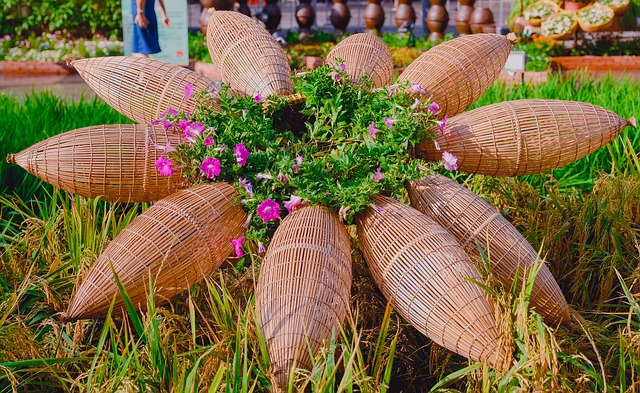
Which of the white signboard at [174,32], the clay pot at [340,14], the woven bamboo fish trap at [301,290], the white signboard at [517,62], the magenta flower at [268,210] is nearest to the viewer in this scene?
the woven bamboo fish trap at [301,290]

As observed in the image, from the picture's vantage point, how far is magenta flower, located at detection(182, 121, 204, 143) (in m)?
1.80

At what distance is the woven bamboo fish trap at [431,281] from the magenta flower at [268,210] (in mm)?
191

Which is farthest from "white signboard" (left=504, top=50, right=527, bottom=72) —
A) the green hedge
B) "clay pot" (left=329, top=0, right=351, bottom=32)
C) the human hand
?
the green hedge

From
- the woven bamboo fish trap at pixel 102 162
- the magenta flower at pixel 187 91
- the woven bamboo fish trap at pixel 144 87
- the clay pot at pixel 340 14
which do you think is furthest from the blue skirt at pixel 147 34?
the clay pot at pixel 340 14

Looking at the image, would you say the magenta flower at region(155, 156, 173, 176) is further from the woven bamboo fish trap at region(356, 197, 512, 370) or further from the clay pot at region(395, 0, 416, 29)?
the clay pot at region(395, 0, 416, 29)

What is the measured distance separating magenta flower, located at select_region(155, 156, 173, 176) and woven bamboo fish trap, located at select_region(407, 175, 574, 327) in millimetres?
552

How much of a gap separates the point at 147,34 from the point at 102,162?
14.4ft

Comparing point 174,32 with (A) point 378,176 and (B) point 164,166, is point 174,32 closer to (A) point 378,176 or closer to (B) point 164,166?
(B) point 164,166

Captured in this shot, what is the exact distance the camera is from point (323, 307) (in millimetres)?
1424

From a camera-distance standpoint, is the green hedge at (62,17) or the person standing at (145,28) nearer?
the person standing at (145,28)

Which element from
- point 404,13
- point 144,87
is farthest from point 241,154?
point 404,13

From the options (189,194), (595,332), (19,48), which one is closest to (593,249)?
(595,332)

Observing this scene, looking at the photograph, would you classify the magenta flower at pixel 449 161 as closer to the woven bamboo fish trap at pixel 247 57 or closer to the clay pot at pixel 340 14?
the woven bamboo fish trap at pixel 247 57

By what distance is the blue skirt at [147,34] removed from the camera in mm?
5867
